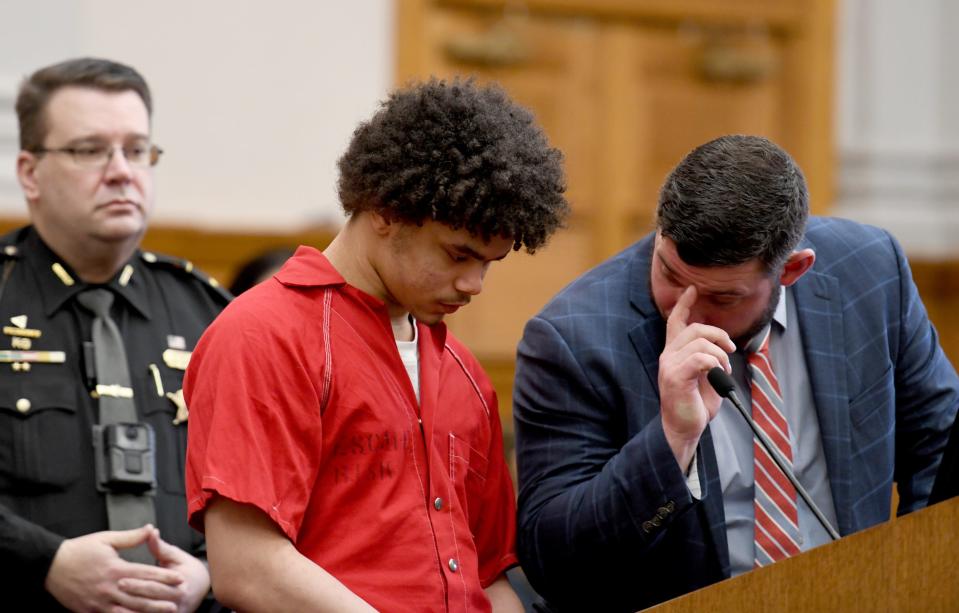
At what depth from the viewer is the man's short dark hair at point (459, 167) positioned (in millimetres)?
2170

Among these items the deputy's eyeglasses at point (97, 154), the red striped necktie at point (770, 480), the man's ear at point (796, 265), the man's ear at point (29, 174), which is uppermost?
the deputy's eyeglasses at point (97, 154)

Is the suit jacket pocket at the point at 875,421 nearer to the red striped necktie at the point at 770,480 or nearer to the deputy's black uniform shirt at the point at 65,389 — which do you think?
the red striped necktie at the point at 770,480

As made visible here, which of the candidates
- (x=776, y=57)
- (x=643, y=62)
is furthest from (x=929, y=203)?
(x=643, y=62)

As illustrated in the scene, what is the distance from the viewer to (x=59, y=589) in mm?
2740

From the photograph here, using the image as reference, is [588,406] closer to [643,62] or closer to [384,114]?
[384,114]

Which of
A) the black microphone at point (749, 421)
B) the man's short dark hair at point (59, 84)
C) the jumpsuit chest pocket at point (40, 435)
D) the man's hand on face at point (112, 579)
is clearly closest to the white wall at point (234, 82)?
the man's short dark hair at point (59, 84)

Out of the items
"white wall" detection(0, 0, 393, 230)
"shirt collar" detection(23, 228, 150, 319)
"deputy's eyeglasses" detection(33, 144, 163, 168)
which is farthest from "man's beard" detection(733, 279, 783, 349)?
"white wall" detection(0, 0, 393, 230)

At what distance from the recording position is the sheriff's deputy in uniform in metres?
2.75

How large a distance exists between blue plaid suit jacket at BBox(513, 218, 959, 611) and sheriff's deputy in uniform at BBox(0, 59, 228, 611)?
720 millimetres

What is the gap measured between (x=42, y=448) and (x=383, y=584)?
102cm

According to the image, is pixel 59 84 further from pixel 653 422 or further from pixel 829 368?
pixel 829 368

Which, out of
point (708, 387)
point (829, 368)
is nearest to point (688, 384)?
point (708, 387)

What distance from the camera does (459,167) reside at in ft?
7.12

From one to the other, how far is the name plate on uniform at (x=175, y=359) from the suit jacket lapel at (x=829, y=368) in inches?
48.5
